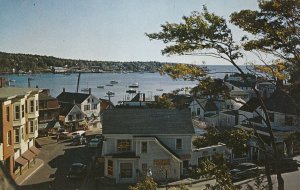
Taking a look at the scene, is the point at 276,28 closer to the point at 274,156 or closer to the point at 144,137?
the point at 274,156

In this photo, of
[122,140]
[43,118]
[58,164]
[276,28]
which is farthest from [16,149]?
[276,28]

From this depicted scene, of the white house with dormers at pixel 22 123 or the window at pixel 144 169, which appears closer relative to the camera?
the window at pixel 144 169

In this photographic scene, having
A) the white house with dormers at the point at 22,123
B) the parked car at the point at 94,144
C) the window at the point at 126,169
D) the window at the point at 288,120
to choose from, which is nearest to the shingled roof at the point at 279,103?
the window at the point at 288,120

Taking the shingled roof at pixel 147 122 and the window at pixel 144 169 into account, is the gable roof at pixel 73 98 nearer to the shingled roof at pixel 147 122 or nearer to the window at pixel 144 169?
the shingled roof at pixel 147 122

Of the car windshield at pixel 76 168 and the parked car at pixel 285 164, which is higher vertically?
the parked car at pixel 285 164

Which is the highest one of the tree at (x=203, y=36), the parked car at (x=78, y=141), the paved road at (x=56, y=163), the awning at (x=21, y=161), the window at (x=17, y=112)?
the tree at (x=203, y=36)

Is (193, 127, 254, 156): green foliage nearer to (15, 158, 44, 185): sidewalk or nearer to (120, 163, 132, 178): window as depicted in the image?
(120, 163, 132, 178): window

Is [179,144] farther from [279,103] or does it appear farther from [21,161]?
[279,103]
